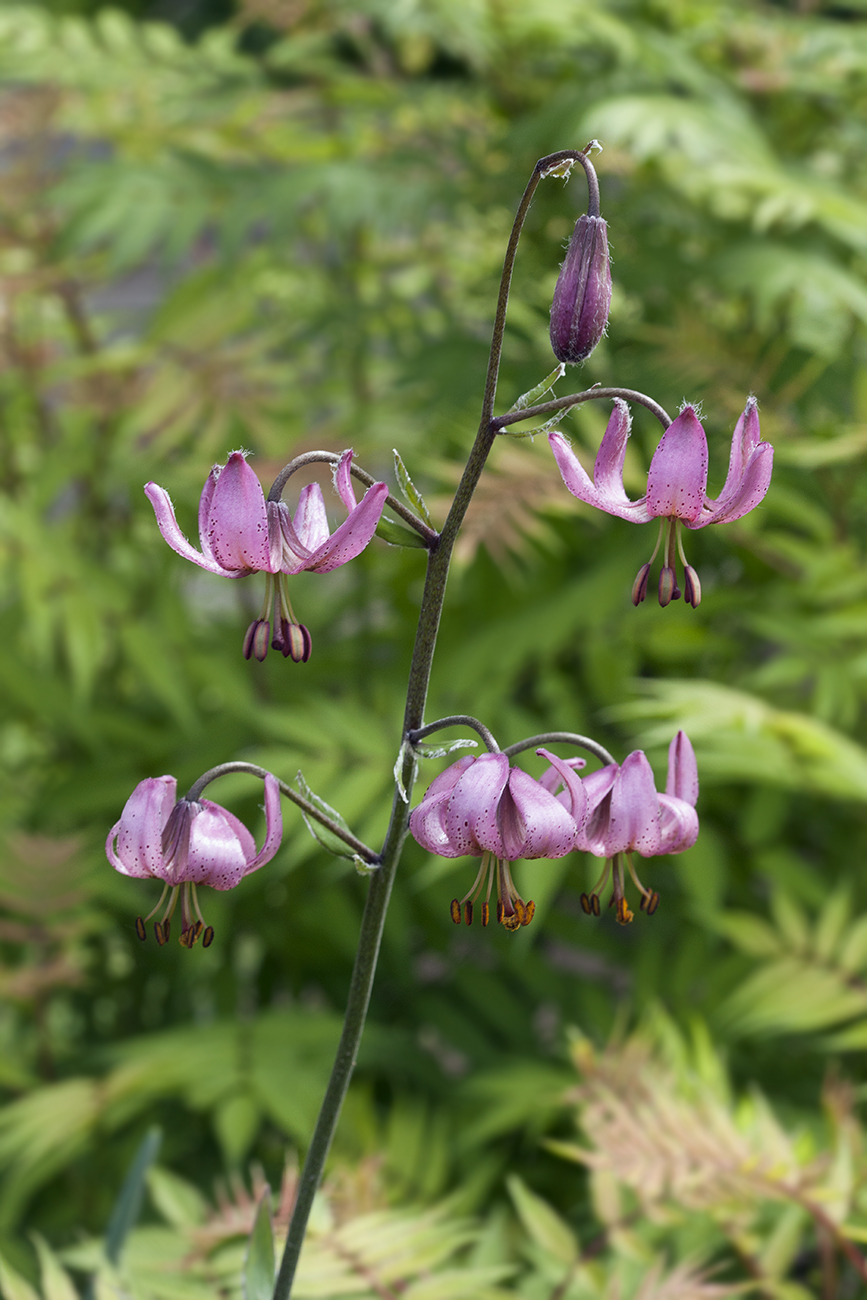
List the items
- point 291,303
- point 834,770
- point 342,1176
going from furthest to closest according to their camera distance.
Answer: point 291,303 → point 834,770 → point 342,1176

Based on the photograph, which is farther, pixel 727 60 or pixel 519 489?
pixel 727 60

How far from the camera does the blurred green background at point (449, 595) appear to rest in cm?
157

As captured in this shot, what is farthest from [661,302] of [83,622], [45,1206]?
[45,1206]

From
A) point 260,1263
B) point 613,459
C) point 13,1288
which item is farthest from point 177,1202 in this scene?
point 613,459

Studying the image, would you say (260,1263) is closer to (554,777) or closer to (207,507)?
(554,777)

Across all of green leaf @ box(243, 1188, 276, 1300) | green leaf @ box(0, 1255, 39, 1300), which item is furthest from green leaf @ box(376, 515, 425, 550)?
green leaf @ box(0, 1255, 39, 1300)

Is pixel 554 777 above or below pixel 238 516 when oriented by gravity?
below

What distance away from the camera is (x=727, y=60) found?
2.20 m

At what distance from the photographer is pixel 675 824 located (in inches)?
24.9

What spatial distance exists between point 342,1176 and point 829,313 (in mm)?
1517

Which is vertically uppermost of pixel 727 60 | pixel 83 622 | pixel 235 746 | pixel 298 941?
pixel 727 60

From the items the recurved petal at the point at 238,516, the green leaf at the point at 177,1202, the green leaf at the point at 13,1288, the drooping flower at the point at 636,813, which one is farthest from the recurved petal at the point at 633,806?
the green leaf at the point at 177,1202

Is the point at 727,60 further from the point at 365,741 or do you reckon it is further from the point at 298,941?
the point at 298,941

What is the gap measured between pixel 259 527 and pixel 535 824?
0.61 ft
